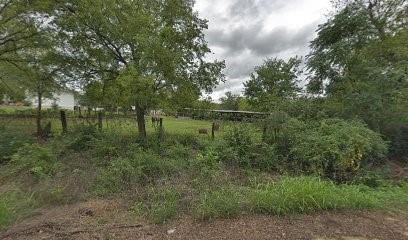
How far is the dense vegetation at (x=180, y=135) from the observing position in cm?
632

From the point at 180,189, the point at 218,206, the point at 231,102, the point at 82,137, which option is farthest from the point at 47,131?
the point at 231,102

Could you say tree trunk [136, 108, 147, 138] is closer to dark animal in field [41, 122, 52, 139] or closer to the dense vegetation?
the dense vegetation

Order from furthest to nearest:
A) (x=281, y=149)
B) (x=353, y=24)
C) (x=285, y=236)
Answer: (x=353, y=24)
(x=281, y=149)
(x=285, y=236)

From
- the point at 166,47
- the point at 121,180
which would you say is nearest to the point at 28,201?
the point at 121,180

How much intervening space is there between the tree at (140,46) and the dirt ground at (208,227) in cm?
458

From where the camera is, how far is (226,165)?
841 centimetres

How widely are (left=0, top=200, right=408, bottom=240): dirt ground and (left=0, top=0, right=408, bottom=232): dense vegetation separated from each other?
0.26 meters

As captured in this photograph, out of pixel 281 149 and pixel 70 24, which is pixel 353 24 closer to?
pixel 281 149

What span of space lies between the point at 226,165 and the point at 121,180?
107 inches

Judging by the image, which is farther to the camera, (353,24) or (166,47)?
(353,24)

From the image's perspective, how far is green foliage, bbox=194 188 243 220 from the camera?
17.7ft

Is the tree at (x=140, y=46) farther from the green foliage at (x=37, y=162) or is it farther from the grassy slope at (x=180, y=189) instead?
the green foliage at (x=37, y=162)

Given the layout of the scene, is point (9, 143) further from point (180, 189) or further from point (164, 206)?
point (164, 206)

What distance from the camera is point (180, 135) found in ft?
39.0
